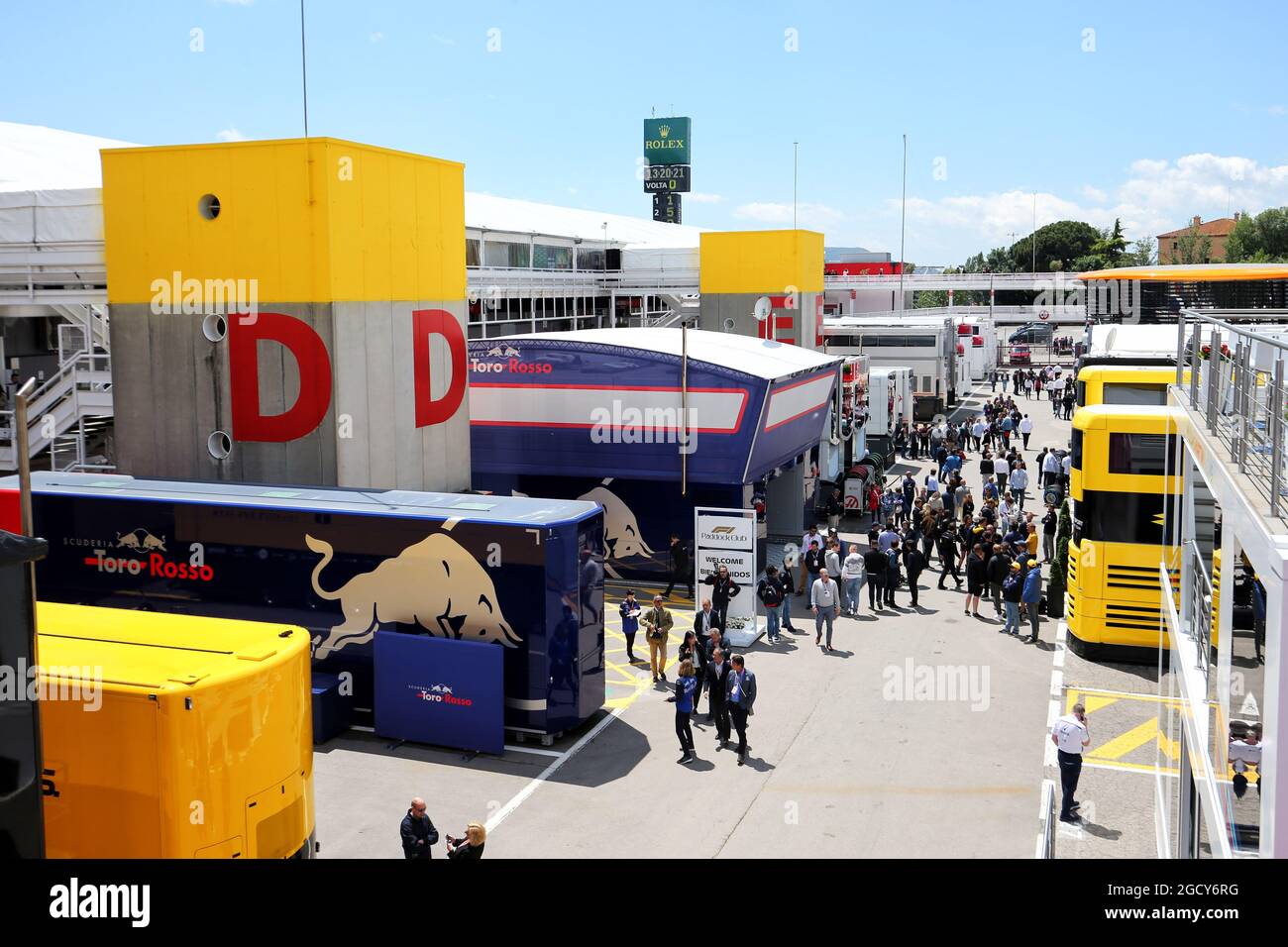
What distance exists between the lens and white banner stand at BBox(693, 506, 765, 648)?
19.0 m

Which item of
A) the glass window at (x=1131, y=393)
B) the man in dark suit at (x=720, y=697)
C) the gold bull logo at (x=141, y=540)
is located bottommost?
the man in dark suit at (x=720, y=697)

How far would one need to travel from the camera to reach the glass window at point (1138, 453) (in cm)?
1703

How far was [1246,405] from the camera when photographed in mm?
6863

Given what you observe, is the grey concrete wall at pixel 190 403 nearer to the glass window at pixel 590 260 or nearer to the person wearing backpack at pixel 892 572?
the person wearing backpack at pixel 892 572

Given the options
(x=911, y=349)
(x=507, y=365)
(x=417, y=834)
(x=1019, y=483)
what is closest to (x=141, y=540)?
(x=417, y=834)

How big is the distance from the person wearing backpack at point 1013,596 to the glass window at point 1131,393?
3.33m

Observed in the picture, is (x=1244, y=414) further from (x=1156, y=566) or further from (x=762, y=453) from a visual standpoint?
(x=762, y=453)

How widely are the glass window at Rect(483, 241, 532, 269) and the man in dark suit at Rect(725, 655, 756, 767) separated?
25.1 m

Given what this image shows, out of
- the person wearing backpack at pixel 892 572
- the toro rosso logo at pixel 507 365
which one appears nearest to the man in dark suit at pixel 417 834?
the person wearing backpack at pixel 892 572

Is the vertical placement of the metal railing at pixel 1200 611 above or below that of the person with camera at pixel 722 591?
above
